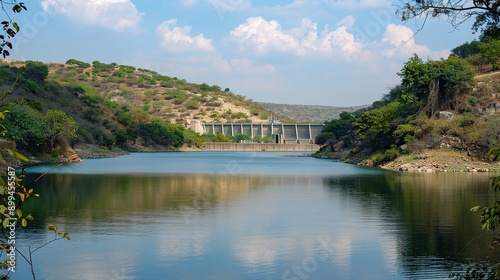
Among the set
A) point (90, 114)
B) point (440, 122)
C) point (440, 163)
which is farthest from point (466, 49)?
point (90, 114)

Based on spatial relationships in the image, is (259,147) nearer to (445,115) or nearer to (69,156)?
(69,156)

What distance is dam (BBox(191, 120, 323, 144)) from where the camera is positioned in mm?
168125

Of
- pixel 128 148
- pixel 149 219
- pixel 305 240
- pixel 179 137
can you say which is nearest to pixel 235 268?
pixel 305 240

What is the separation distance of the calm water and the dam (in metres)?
132

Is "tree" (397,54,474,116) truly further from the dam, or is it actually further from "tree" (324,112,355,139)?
the dam

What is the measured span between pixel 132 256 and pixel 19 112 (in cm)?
4631

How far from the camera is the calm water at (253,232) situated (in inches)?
580

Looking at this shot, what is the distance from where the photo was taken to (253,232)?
2017 centimetres

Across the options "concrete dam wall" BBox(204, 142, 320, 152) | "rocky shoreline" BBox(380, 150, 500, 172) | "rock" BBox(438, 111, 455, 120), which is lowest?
"rocky shoreline" BBox(380, 150, 500, 172)

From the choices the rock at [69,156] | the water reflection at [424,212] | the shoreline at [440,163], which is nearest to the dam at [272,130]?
the rock at [69,156]

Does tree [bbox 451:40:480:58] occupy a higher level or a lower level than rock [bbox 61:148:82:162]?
higher

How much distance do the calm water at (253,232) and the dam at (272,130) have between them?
132m

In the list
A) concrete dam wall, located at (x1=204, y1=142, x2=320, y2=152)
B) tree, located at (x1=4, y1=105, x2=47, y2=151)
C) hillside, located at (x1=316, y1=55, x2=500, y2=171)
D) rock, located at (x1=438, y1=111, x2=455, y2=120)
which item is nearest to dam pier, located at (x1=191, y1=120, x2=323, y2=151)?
concrete dam wall, located at (x1=204, y1=142, x2=320, y2=152)

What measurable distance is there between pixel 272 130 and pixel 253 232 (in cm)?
15344
